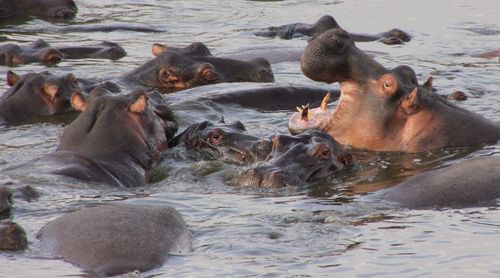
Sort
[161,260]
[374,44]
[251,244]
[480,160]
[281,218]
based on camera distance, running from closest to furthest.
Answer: [161,260] < [251,244] < [281,218] < [480,160] < [374,44]

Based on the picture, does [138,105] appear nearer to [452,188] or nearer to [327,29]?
[452,188]

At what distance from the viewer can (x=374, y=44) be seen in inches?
609

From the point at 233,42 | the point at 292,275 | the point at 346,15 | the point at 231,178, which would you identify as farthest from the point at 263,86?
the point at 346,15

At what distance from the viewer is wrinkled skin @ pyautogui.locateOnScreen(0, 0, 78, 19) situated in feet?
56.7

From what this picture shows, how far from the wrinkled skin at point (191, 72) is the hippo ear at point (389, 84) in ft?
10.7

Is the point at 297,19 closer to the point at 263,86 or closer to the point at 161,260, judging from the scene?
the point at 263,86

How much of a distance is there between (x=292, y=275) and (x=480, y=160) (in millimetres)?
2297

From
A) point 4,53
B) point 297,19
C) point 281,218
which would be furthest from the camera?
point 297,19

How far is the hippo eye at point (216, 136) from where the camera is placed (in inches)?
367

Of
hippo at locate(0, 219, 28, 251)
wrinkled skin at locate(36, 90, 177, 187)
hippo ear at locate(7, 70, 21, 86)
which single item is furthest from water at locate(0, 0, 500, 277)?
hippo ear at locate(7, 70, 21, 86)

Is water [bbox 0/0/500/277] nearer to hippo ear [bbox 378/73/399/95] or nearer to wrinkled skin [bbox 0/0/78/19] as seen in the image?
hippo ear [bbox 378/73/399/95]

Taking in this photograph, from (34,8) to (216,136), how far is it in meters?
8.66

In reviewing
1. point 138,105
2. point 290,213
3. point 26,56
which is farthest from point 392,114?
point 26,56

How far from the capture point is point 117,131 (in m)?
8.80
